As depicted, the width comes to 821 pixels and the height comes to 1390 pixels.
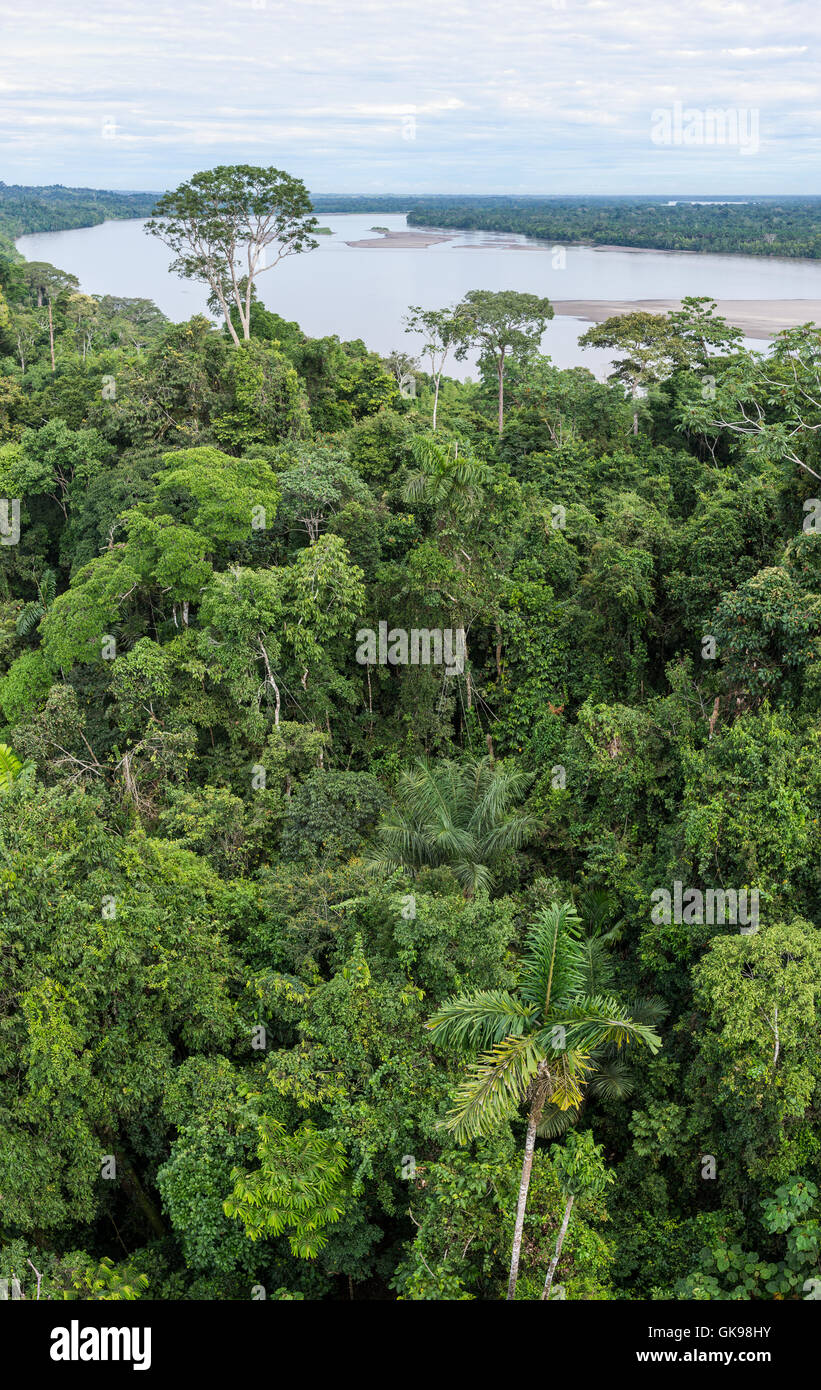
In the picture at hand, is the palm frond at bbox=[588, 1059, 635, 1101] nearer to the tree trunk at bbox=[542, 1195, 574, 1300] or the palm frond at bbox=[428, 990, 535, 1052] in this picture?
the tree trunk at bbox=[542, 1195, 574, 1300]

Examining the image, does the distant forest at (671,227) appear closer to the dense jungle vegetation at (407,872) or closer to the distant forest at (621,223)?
the distant forest at (621,223)

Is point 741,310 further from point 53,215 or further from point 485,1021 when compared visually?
point 53,215

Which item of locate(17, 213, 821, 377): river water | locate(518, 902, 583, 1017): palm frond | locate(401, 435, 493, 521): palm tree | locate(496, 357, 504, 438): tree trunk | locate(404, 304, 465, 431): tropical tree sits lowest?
locate(518, 902, 583, 1017): palm frond

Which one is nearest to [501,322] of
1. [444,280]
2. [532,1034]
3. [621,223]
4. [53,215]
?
[532,1034]

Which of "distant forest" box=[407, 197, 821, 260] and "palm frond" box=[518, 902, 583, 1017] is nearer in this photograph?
"palm frond" box=[518, 902, 583, 1017]

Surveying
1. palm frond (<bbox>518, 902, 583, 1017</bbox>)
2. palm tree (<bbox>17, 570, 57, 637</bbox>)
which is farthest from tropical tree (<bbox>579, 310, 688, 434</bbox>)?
palm frond (<bbox>518, 902, 583, 1017</bbox>)

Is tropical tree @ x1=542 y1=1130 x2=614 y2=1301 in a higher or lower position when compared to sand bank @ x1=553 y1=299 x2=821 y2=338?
lower
